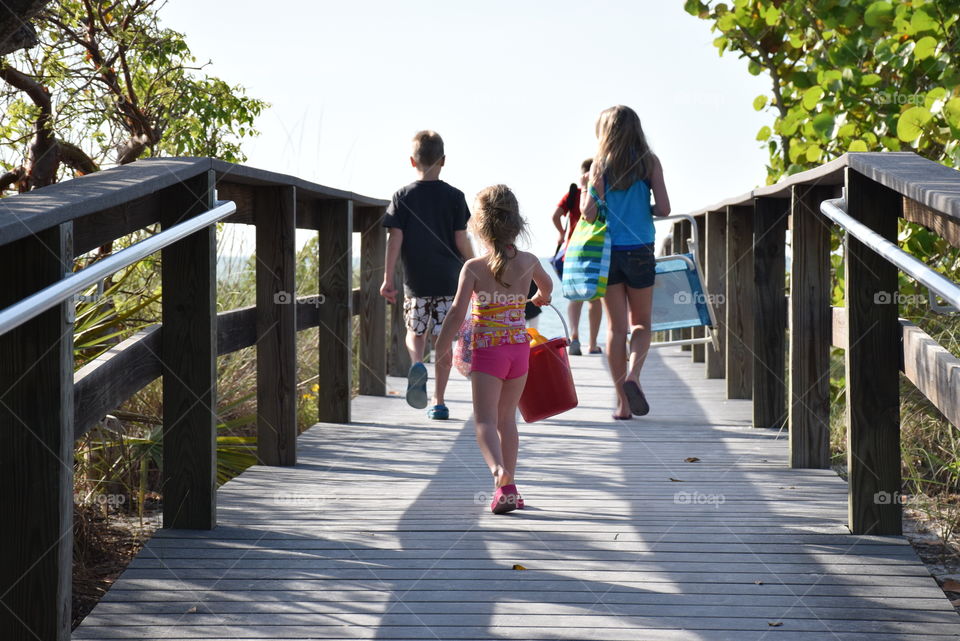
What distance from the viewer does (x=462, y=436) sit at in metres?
5.77

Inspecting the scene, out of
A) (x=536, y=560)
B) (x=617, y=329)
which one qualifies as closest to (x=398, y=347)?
(x=617, y=329)

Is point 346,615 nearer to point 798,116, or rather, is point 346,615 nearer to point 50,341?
point 50,341

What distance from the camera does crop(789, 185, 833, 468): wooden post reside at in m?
4.56

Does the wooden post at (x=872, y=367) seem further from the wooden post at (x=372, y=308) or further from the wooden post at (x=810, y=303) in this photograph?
the wooden post at (x=372, y=308)

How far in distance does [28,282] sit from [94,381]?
58 cm

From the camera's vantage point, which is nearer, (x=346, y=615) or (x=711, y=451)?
(x=346, y=615)

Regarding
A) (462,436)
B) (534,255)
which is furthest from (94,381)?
(462,436)

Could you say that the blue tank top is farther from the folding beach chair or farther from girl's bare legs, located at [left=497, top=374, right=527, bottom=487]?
girl's bare legs, located at [left=497, top=374, right=527, bottom=487]

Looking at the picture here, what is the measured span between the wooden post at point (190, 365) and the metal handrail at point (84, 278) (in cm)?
28

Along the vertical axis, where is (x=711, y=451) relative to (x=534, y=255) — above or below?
below

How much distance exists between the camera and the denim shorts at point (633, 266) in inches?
225

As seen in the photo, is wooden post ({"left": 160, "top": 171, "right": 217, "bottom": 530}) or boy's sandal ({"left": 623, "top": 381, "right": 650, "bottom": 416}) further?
boy's sandal ({"left": 623, "top": 381, "right": 650, "bottom": 416})

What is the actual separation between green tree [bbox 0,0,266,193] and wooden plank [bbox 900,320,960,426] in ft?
16.0

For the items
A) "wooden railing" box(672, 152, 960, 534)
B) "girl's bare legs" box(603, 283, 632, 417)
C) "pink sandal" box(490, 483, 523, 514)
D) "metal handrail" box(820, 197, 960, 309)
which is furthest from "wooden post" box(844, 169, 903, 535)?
"girl's bare legs" box(603, 283, 632, 417)
